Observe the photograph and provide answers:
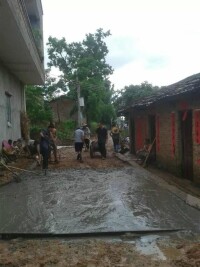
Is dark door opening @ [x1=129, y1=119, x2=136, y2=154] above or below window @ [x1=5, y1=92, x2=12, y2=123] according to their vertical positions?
below

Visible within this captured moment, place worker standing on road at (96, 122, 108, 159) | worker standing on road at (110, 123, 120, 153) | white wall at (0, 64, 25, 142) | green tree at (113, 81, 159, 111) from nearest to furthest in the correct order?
white wall at (0, 64, 25, 142)
worker standing on road at (96, 122, 108, 159)
worker standing on road at (110, 123, 120, 153)
green tree at (113, 81, 159, 111)

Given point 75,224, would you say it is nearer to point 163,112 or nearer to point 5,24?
point 5,24

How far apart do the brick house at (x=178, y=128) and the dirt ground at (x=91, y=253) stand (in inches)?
230

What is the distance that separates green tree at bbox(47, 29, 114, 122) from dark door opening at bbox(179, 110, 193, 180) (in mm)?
28261

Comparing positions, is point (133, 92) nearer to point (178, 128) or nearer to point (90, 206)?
point (178, 128)

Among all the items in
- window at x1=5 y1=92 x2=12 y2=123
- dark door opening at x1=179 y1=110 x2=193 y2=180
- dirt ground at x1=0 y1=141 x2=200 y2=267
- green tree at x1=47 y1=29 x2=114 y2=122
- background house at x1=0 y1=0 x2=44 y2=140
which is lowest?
dirt ground at x1=0 y1=141 x2=200 y2=267

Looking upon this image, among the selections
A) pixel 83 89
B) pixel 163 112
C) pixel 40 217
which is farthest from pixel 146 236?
pixel 83 89

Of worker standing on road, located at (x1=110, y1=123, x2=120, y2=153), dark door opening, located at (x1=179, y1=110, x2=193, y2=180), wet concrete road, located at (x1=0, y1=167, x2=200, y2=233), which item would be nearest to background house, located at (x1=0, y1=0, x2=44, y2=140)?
wet concrete road, located at (x1=0, y1=167, x2=200, y2=233)

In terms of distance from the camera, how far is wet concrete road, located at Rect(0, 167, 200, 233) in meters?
6.45

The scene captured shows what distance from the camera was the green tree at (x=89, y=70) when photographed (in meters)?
42.2

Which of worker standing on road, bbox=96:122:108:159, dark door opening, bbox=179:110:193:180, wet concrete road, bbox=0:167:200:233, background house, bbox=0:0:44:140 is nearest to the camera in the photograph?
wet concrete road, bbox=0:167:200:233

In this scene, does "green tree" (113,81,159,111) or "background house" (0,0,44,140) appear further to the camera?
"green tree" (113,81,159,111)

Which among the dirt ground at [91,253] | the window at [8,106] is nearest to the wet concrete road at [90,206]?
the dirt ground at [91,253]

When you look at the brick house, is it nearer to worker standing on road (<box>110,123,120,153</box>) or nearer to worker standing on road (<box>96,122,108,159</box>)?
worker standing on road (<box>96,122,108,159</box>)
